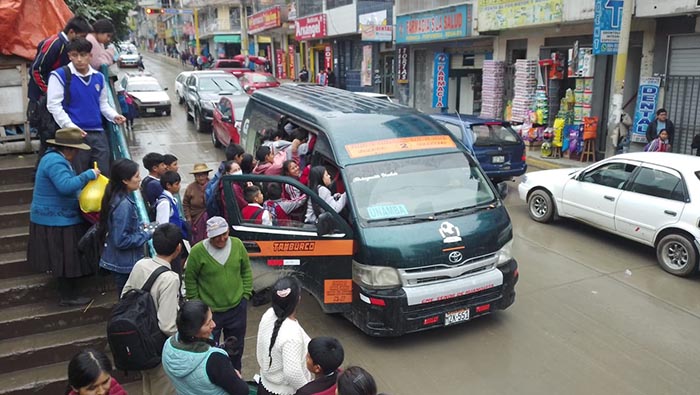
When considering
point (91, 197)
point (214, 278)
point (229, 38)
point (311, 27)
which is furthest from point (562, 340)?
point (229, 38)

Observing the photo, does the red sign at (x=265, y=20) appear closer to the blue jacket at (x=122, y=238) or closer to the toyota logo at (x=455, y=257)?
the toyota logo at (x=455, y=257)

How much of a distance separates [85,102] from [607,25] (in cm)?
1101

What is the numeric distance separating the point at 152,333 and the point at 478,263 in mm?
3246

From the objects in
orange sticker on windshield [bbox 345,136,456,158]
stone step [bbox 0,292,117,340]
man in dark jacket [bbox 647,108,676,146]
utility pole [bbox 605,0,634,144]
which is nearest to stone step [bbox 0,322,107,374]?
stone step [bbox 0,292,117,340]

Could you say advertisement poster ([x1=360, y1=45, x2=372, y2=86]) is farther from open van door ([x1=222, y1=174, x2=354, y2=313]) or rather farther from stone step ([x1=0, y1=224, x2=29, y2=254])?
stone step ([x1=0, y1=224, x2=29, y2=254])

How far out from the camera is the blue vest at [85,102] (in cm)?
505

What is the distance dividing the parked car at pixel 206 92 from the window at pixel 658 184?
12242 mm

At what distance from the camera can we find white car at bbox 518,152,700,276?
6859 mm

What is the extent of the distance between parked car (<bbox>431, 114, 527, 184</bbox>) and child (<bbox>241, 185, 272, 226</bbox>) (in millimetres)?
5830

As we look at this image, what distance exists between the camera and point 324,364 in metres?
2.87

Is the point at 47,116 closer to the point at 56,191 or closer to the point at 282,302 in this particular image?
the point at 56,191

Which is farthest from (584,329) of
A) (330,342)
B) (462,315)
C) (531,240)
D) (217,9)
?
(217,9)

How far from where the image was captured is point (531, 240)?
8.48 m

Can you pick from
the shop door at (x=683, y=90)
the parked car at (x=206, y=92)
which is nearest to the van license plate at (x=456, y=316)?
the shop door at (x=683, y=90)
